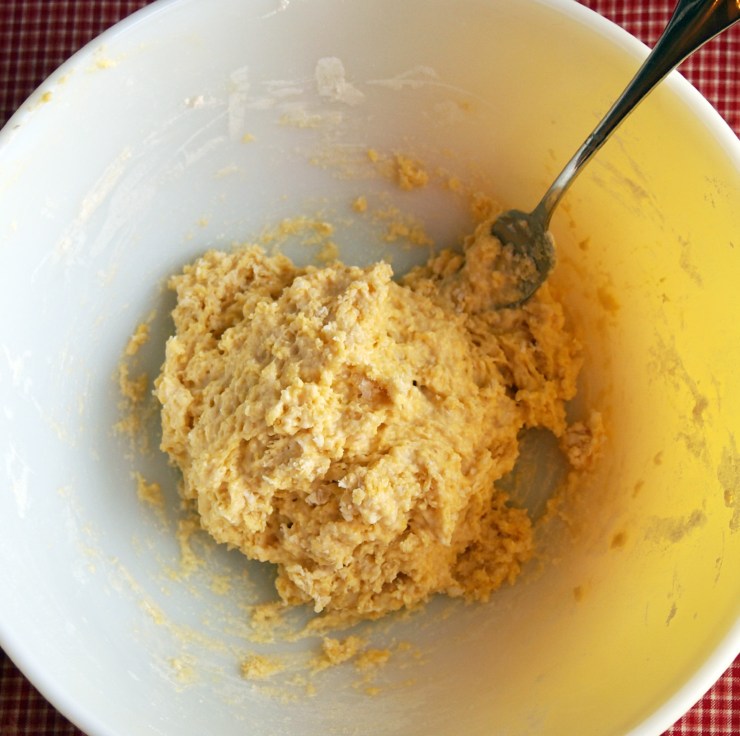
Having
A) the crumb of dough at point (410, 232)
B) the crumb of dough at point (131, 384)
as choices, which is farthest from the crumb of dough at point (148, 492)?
the crumb of dough at point (410, 232)

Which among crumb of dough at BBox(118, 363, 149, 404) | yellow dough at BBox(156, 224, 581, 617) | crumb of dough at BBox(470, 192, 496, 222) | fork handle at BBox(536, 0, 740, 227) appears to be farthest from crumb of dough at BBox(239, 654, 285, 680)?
fork handle at BBox(536, 0, 740, 227)

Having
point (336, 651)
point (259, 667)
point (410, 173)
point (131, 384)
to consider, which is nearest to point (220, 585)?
point (259, 667)

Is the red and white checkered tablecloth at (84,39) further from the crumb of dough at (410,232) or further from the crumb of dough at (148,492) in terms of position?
the crumb of dough at (148,492)

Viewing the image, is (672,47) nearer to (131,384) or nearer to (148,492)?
(131,384)

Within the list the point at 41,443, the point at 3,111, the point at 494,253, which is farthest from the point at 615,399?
the point at 3,111

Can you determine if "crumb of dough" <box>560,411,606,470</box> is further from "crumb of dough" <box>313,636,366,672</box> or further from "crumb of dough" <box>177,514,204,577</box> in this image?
"crumb of dough" <box>177,514,204,577</box>

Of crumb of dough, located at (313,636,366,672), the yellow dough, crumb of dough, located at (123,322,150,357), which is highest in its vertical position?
the yellow dough
